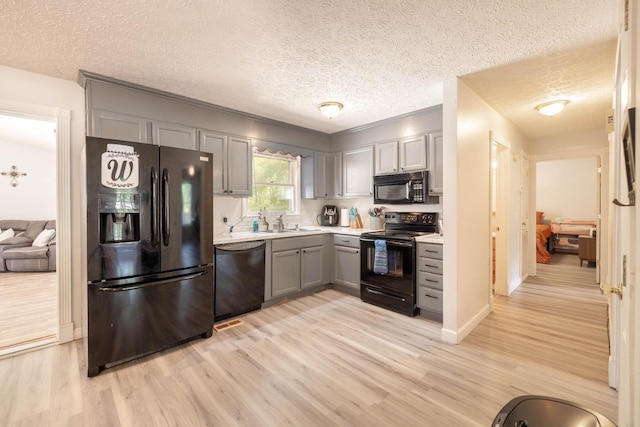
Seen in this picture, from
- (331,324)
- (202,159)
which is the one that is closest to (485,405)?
(331,324)

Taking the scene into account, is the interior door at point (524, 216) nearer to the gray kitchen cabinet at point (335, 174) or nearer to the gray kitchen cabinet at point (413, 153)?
the gray kitchen cabinet at point (413, 153)

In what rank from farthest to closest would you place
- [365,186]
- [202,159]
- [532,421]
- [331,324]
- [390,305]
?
[365,186], [390,305], [331,324], [202,159], [532,421]

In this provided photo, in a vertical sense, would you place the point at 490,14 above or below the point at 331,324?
above

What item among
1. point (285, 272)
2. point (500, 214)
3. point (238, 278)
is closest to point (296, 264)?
point (285, 272)

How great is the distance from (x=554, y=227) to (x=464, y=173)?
641cm

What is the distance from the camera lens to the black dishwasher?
3035 mm

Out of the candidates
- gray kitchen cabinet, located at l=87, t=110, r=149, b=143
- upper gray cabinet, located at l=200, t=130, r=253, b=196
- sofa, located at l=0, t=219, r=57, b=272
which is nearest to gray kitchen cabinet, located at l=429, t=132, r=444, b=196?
upper gray cabinet, located at l=200, t=130, r=253, b=196

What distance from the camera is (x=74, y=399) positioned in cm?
188

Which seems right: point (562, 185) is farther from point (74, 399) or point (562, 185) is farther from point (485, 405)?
point (74, 399)

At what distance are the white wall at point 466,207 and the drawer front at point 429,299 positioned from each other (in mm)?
278

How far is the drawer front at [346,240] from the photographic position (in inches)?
151

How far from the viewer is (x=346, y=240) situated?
3973mm

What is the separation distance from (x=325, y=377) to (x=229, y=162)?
252cm

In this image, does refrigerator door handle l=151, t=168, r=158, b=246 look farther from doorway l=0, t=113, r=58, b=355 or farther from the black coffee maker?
the black coffee maker
